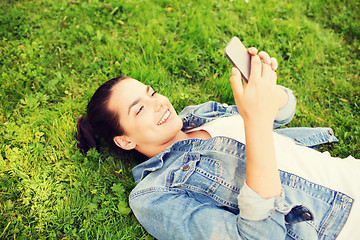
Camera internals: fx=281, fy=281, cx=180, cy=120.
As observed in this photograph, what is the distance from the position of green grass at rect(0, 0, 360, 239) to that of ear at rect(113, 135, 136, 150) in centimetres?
43

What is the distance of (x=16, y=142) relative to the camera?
120 inches

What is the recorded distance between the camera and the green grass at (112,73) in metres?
2.71

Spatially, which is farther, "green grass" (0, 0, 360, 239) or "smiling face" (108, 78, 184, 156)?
"green grass" (0, 0, 360, 239)

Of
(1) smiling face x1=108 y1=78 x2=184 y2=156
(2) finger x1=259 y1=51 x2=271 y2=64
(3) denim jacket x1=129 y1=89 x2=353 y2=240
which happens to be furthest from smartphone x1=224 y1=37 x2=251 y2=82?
(1) smiling face x1=108 y1=78 x2=184 y2=156

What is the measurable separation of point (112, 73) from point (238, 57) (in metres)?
2.23

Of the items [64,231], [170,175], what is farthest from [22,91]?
[170,175]

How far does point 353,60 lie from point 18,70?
4.62m

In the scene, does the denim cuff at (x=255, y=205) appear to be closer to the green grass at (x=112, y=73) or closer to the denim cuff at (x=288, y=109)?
the denim cuff at (x=288, y=109)

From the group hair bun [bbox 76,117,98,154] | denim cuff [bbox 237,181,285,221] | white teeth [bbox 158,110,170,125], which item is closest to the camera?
denim cuff [bbox 237,181,285,221]

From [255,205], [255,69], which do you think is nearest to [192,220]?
[255,205]

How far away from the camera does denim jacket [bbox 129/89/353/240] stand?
1.84 meters

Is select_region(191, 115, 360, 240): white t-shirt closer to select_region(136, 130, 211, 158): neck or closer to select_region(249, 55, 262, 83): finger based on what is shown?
select_region(136, 130, 211, 158): neck

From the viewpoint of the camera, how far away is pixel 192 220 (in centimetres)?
200

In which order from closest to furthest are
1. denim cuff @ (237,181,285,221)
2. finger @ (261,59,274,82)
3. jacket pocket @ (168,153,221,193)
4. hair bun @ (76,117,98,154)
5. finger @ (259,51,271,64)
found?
1. denim cuff @ (237,181,285,221)
2. finger @ (261,59,274,82)
3. finger @ (259,51,271,64)
4. jacket pocket @ (168,153,221,193)
5. hair bun @ (76,117,98,154)
